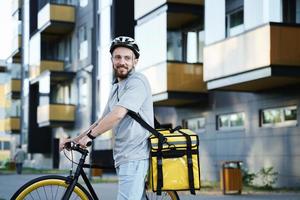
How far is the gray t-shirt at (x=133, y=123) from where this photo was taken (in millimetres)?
4645

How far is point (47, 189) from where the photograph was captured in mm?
4930

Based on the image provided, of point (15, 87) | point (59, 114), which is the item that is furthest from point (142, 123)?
point (15, 87)

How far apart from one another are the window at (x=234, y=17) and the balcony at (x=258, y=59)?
1419mm

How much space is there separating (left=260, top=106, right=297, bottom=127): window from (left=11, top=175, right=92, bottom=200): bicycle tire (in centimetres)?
1346

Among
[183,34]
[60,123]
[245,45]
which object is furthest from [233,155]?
[60,123]

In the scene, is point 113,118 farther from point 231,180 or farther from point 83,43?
point 83,43

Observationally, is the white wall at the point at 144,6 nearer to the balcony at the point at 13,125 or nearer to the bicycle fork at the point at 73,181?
the bicycle fork at the point at 73,181

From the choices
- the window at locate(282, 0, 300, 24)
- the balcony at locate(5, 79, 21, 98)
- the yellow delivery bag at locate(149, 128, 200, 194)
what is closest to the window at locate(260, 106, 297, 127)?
the window at locate(282, 0, 300, 24)

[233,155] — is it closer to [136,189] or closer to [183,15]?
[183,15]

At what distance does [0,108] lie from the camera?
7450 cm

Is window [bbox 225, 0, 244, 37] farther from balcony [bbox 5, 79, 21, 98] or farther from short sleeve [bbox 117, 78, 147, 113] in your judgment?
balcony [bbox 5, 79, 21, 98]

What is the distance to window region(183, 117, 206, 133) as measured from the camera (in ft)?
77.4

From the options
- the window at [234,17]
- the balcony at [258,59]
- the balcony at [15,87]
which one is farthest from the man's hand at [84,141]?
the balcony at [15,87]

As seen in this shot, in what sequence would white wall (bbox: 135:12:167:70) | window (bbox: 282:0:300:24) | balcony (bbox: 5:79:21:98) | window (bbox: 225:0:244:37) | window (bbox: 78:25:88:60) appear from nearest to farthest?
1. window (bbox: 282:0:300:24)
2. window (bbox: 225:0:244:37)
3. white wall (bbox: 135:12:167:70)
4. window (bbox: 78:25:88:60)
5. balcony (bbox: 5:79:21:98)
